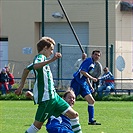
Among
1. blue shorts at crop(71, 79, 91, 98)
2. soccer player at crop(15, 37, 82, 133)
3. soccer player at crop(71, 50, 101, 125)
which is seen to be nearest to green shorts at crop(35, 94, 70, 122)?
soccer player at crop(15, 37, 82, 133)

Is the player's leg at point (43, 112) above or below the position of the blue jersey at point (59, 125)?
above

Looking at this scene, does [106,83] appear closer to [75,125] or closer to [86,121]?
[86,121]

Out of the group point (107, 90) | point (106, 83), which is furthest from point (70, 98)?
point (106, 83)

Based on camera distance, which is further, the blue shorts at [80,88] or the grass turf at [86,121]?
the blue shorts at [80,88]

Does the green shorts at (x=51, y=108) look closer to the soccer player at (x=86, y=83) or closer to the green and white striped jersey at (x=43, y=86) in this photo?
the green and white striped jersey at (x=43, y=86)

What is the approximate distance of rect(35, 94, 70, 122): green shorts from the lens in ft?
32.2

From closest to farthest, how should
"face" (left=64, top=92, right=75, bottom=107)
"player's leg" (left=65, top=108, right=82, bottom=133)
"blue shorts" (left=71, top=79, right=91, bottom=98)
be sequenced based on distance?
"player's leg" (left=65, top=108, right=82, bottom=133) → "face" (left=64, top=92, right=75, bottom=107) → "blue shorts" (left=71, top=79, right=91, bottom=98)

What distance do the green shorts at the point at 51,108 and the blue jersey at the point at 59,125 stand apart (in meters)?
0.13

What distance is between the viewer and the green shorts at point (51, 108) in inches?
387

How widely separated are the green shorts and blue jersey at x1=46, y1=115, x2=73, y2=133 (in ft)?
0.41

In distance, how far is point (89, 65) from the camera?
47.5 feet

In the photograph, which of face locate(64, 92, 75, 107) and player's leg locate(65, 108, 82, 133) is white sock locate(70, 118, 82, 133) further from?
face locate(64, 92, 75, 107)

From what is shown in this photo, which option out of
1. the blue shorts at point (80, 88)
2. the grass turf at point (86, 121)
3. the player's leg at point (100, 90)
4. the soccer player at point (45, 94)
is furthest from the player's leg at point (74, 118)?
the player's leg at point (100, 90)

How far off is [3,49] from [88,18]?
230 inches
